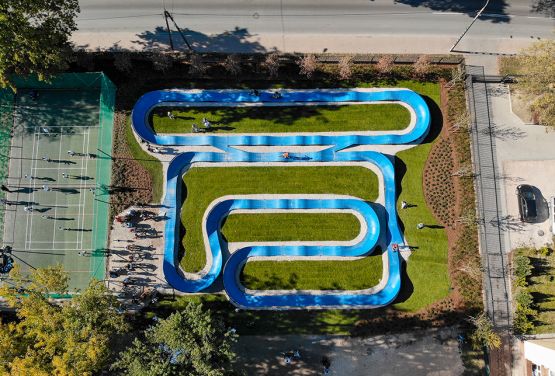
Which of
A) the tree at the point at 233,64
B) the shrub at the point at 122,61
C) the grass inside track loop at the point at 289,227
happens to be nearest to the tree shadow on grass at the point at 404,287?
the grass inside track loop at the point at 289,227

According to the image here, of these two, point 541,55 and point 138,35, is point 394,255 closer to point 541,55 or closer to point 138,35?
point 541,55

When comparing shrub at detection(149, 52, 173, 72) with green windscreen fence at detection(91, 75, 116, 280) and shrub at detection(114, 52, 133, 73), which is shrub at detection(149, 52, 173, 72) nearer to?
shrub at detection(114, 52, 133, 73)

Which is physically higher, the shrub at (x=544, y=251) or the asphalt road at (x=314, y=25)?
the asphalt road at (x=314, y=25)

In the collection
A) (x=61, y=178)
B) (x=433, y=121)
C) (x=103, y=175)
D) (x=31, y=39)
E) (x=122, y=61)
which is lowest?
(x=61, y=178)

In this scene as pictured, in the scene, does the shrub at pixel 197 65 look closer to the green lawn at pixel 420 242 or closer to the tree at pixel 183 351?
the green lawn at pixel 420 242

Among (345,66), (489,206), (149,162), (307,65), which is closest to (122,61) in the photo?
(149,162)

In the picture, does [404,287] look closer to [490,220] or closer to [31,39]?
[490,220]

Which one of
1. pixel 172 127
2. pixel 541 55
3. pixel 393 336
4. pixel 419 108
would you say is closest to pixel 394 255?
pixel 393 336
